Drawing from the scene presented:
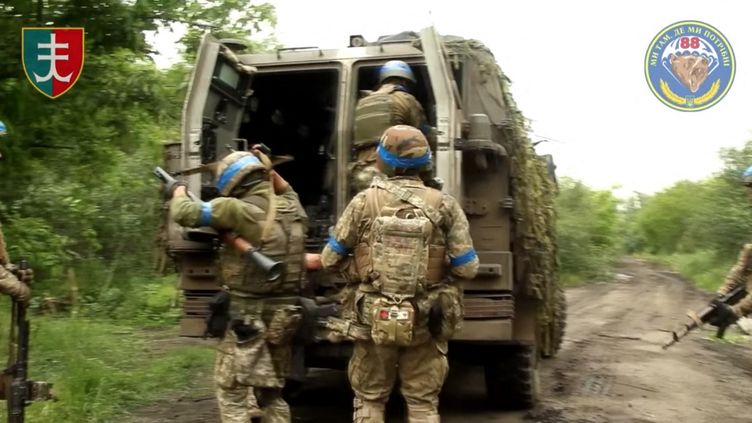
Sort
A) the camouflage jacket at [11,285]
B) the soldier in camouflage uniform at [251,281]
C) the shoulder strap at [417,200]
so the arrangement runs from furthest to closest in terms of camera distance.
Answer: the camouflage jacket at [11,285]
the soldier in camouflage uniform at [251,281]
the shoulder strap at [417,200]

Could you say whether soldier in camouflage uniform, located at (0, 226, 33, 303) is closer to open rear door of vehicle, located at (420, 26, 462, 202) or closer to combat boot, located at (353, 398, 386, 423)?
combat boot, located at (353, 398, 386, 423)

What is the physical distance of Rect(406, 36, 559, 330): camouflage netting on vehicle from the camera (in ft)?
Answer: 17.3

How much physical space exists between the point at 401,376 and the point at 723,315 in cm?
269

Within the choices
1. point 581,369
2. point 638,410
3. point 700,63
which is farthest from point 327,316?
point 700,63

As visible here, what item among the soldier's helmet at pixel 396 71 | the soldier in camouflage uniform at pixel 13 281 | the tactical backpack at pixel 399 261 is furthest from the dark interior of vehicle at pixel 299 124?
the tactical backpack at pixel 399 261

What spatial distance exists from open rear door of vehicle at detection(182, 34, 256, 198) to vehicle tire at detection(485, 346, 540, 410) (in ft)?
7.27

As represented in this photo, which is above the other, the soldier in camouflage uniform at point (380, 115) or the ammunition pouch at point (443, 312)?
the soldier in camouflage uniform at point (380, 115)

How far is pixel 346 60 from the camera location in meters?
5.69

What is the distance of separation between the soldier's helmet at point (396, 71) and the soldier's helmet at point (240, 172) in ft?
4.14

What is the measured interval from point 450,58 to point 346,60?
2.40ft

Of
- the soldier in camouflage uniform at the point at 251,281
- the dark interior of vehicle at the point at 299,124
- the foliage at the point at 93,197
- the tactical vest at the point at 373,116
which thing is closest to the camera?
the soldier in camouflage uniform at the point at 251,281

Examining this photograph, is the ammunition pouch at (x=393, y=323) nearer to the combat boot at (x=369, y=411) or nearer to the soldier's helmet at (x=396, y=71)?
the combat boot at (x=369, y=411)

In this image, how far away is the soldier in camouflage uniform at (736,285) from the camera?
18.4 ft

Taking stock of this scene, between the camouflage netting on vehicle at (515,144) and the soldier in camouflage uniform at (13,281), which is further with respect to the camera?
the camouflage netting on vehicle at (515,144)
